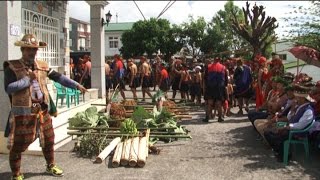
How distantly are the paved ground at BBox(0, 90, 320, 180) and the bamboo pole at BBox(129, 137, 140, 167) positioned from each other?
146 millimetres

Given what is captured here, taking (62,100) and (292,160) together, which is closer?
(292,160)

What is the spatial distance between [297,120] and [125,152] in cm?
282

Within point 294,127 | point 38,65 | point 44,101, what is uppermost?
point 38,65

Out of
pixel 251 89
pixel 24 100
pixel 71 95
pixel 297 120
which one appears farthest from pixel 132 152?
pixel 251 89

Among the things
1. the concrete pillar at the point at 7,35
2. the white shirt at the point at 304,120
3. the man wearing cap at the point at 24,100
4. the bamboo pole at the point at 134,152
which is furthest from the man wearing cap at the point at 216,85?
the man wearing cap at the point at 24,100

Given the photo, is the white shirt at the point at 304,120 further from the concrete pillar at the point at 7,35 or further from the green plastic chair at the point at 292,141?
the concrete pillar at the point at 7,35

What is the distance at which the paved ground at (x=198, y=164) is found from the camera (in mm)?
6242

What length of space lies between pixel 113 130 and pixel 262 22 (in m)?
13.4

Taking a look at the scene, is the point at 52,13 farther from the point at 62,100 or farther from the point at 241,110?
the point at 241,110

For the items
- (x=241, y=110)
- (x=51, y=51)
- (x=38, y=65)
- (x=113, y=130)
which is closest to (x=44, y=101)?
(x=38, y=65)

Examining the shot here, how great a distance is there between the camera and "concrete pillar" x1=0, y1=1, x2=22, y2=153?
7184 mm

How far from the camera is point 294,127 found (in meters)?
6.58

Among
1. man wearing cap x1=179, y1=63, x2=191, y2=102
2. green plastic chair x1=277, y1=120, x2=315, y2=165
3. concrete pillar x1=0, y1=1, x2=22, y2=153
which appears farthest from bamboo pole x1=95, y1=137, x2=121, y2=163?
man wearing cap x1=179, y1=63, x2=191, y2=102

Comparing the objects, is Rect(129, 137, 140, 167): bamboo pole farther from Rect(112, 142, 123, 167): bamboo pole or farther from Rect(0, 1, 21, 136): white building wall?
Rect(0, 1, 21, 136): white building wall
